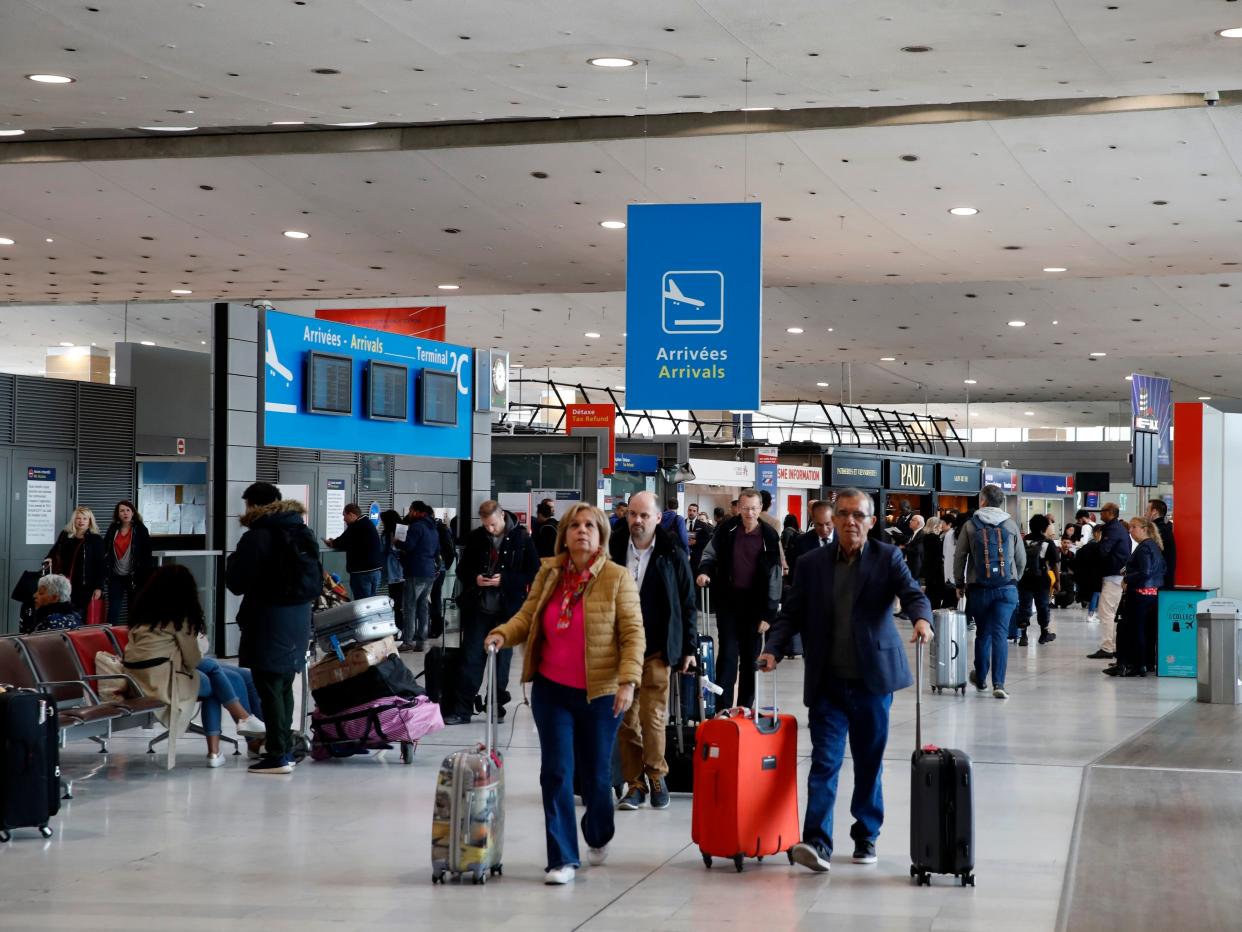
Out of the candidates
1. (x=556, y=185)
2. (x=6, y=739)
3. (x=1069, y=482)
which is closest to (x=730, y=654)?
(x=6, y=739)

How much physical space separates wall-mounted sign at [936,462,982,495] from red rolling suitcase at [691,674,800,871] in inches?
1013

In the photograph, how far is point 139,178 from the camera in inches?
559

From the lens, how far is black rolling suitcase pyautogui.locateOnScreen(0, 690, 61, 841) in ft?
21.1

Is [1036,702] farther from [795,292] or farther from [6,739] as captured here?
[795,292]

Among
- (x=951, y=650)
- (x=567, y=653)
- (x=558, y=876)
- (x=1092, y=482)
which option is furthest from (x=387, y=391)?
(x=1092, y=482)

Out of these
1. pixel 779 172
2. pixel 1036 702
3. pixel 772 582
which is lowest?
pixel 1036 702

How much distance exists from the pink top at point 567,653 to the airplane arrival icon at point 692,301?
5.37 meters

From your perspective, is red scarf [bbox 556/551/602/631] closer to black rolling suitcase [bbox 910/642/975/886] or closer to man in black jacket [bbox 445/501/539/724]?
black rolling suitcase [bbox 910/642/975/886]

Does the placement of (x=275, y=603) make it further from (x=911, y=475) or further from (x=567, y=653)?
(x=911, y=475)

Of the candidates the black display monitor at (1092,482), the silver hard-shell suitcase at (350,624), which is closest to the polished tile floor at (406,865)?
→ the silver hard-shell suitcase at (350,624)

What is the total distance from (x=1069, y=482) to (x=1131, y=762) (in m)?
33.3

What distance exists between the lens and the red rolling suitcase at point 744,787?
5.89 metres

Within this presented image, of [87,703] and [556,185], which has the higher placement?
[556,185]

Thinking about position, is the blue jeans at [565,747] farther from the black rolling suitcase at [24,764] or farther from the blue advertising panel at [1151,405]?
the blue advertising panel at [1151,405]
